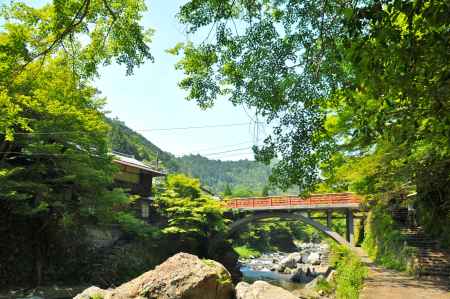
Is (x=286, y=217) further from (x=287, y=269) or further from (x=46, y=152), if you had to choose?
(x=46, y=152)

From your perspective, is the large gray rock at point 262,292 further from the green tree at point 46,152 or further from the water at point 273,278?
the water at point 273,278

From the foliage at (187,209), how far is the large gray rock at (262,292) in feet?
46.5

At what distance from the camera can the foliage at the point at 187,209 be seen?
965 inches

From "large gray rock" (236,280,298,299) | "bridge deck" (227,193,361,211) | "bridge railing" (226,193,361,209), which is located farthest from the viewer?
"bridge railing" (226,193,361,209)

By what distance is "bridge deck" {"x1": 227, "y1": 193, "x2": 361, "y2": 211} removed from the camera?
25328 mm

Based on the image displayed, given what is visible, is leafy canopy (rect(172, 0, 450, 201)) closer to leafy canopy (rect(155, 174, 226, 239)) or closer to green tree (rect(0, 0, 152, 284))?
green tree (rect(0, 0, 152, 284))

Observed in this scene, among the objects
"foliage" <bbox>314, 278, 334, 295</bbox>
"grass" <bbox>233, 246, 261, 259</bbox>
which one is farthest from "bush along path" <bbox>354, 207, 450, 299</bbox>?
"grass" <bbox>233, 246, 261, 259</bbox>

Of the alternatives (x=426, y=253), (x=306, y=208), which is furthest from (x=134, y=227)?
(x=426, y=253)

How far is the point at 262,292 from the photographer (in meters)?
8.99

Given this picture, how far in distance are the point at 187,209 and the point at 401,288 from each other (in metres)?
15.7

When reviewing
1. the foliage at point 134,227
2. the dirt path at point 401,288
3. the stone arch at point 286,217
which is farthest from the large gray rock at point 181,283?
the stone arch at point 286,217

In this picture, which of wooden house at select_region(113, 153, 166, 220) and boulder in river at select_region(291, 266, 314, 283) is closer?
wooden house at select_region(113, 153, 166, 220)

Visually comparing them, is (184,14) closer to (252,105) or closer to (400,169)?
(252,105)

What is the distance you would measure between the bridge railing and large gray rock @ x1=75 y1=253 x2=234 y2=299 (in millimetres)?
15313
